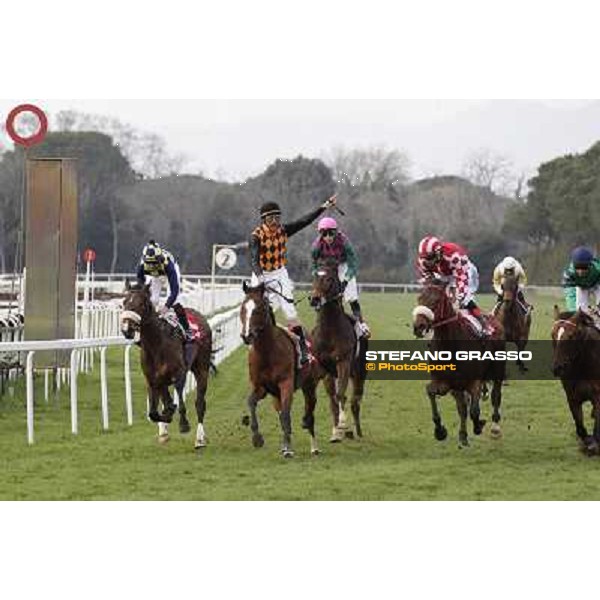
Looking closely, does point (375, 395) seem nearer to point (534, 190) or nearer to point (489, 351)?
point (489, 351)

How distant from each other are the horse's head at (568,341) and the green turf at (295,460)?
0.79 meters

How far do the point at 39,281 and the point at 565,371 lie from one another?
7.64m

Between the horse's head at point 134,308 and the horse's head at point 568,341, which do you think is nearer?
the horse's head at point 568,341

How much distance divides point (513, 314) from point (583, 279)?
20.2 feet

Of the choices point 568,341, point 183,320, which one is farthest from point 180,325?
point 568,341

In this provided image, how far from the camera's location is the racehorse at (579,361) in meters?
10.5

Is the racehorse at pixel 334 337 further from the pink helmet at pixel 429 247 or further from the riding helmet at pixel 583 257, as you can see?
the riding helmet at pixel 583 257

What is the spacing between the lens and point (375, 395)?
17.2m

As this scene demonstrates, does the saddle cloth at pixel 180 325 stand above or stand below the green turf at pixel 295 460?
above

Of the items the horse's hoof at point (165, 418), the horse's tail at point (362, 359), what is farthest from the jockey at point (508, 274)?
the horse's hoof at point (165, 418)

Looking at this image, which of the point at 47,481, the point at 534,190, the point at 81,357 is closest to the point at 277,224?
the point at 47,481

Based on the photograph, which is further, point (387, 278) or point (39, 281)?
point (387, 278)

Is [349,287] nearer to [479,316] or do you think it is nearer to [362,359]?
[362,359]

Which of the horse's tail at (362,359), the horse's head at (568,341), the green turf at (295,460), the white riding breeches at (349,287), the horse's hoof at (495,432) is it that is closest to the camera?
the green turf at (295,460)
